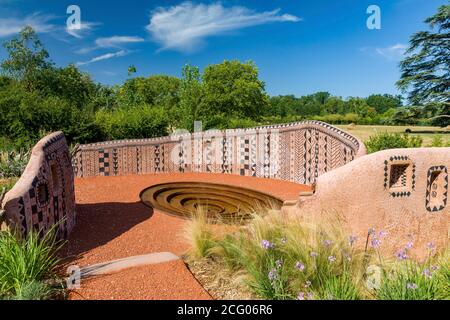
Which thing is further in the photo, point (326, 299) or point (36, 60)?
point (36, 60)

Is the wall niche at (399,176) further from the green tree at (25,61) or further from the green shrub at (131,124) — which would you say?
the green tree at (25,61)

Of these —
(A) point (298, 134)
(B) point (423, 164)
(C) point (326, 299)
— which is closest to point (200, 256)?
(C) point (326, 299)

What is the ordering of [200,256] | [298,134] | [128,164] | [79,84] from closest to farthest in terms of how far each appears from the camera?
[200,256] → [298,134] → [128,164] → [79,84]

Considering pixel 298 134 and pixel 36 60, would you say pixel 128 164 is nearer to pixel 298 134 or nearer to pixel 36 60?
pixel 298 134

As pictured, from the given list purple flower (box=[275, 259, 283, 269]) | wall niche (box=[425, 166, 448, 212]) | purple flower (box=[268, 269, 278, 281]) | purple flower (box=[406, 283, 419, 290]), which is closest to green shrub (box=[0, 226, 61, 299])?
purple flower (box=[268, 269, 278, 281])

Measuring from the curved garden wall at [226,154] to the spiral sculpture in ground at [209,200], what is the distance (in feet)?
6.93

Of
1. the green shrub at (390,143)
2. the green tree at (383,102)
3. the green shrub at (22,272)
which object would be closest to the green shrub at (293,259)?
the green shrub at (22,272)

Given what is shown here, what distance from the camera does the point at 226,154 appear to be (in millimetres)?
11883

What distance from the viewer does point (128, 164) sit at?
11375 mm

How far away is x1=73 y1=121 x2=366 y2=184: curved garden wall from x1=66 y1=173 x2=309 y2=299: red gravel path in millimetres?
520

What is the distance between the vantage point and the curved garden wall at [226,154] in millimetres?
10062

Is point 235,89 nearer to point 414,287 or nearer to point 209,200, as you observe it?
point 209,200
